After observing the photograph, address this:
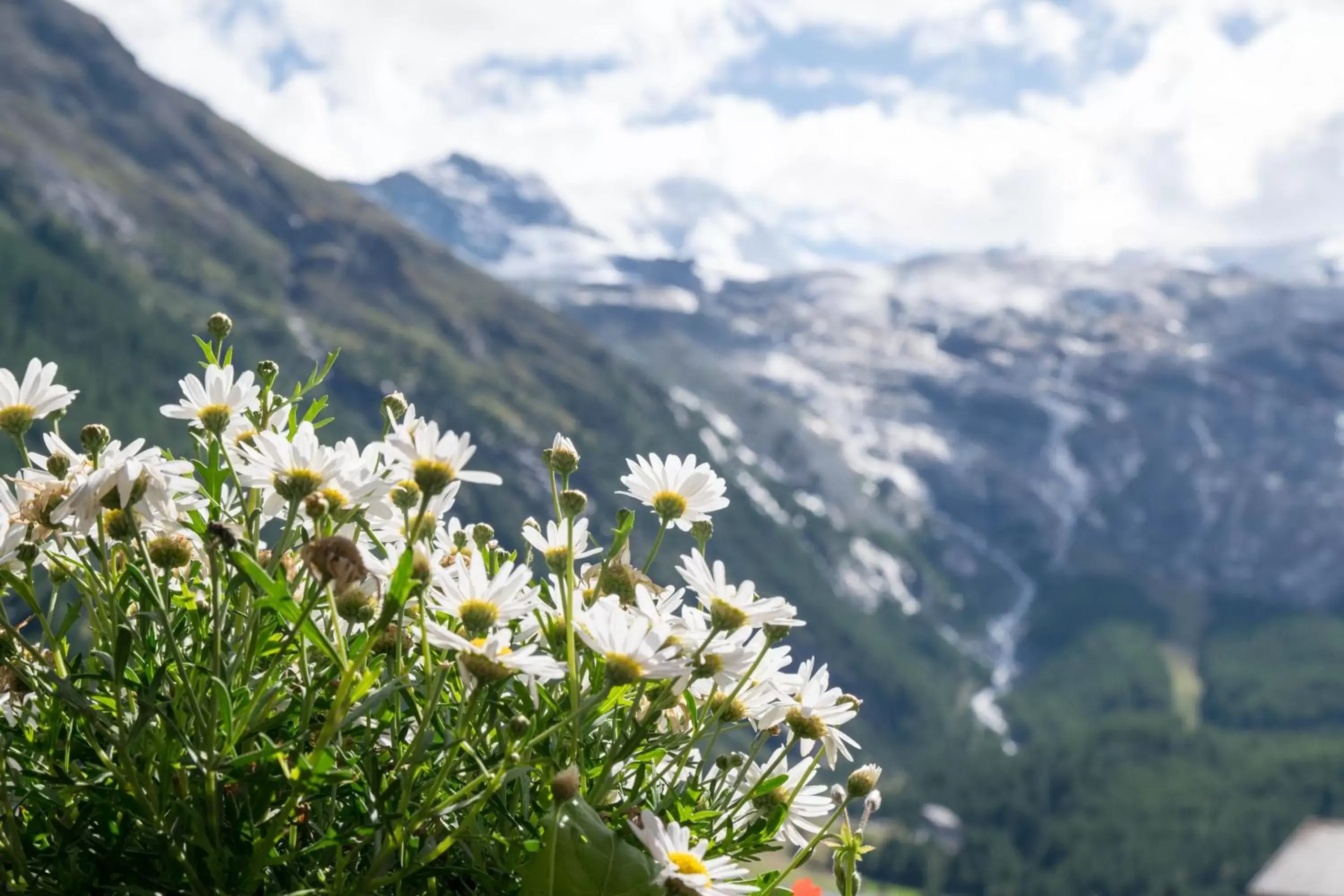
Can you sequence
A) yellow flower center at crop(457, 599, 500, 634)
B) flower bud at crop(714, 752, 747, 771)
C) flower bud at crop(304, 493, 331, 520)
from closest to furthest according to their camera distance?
flower bud at crop(304, 493, 331, 520), yellow flower center at crop(457, 599, 500, 634), flower bud at crop(714, 752, 747, 771)

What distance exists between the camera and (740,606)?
61.1 inches

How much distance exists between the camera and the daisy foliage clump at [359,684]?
136 centimetres

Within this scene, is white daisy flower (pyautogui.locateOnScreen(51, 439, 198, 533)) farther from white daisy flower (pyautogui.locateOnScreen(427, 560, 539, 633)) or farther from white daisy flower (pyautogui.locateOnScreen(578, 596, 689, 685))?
white daisy flower (pyautogui.locateOnScreen(578, 596, 689, 685))

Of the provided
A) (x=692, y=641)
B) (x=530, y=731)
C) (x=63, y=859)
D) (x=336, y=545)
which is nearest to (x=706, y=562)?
(x=692, y=641)

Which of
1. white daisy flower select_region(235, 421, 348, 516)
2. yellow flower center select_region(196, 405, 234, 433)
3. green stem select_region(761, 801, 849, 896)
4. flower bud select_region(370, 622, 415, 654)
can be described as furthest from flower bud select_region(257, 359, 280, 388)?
green stem select_region(761, 801, 849, 896)

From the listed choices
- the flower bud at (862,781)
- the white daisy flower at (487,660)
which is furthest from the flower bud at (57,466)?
the flower bud at (862,781)

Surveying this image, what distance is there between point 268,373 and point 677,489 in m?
0.68

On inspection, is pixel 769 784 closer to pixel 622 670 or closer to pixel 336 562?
pixel 622 670

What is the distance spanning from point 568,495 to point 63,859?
2.52 ft

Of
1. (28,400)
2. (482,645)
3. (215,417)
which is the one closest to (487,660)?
(482,645)

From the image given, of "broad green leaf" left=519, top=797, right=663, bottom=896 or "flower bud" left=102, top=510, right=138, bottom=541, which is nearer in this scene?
"broad green leaf" left=519, top=797, right=663, bottom=896

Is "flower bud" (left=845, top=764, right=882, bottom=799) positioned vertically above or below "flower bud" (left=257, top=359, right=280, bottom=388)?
below

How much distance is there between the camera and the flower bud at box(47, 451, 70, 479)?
5.42 feet

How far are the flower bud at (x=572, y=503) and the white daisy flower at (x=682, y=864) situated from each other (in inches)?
17.2
